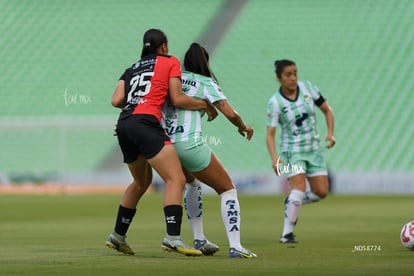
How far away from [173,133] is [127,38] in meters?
26.1

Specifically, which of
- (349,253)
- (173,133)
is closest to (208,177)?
(173,133)

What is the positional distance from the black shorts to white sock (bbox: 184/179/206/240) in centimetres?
91

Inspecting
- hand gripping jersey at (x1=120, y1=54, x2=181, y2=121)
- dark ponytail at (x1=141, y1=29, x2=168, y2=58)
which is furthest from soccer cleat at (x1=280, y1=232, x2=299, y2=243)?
dark ponytail at (x1=141, y1=29, x2=168, y2=58)

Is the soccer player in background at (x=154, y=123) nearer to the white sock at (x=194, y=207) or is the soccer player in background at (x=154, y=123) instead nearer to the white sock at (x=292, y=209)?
the white sock at (x=194, y=207)

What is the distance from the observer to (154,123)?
7926 mm

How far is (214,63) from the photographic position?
32.8 meters

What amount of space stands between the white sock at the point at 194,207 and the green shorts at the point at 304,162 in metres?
2.30

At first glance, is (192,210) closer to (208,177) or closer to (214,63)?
(208,177)

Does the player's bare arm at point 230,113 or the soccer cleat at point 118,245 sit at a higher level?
the player's bare arm at point 230,113

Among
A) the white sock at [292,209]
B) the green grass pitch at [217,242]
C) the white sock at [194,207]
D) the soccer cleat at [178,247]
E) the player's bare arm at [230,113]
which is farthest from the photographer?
the white sock at [292,209]

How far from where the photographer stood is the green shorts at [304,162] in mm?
10836

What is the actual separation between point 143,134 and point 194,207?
1.14 m

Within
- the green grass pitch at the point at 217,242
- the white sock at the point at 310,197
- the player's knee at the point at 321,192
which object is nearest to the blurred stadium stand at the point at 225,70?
the green grass pitch at the point at 217,242

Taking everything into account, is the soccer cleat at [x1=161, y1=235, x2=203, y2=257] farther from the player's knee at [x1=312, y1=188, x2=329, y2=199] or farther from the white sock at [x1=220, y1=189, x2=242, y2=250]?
the player's knee at [x1=312, y1=188, x2=329, y2=199]
